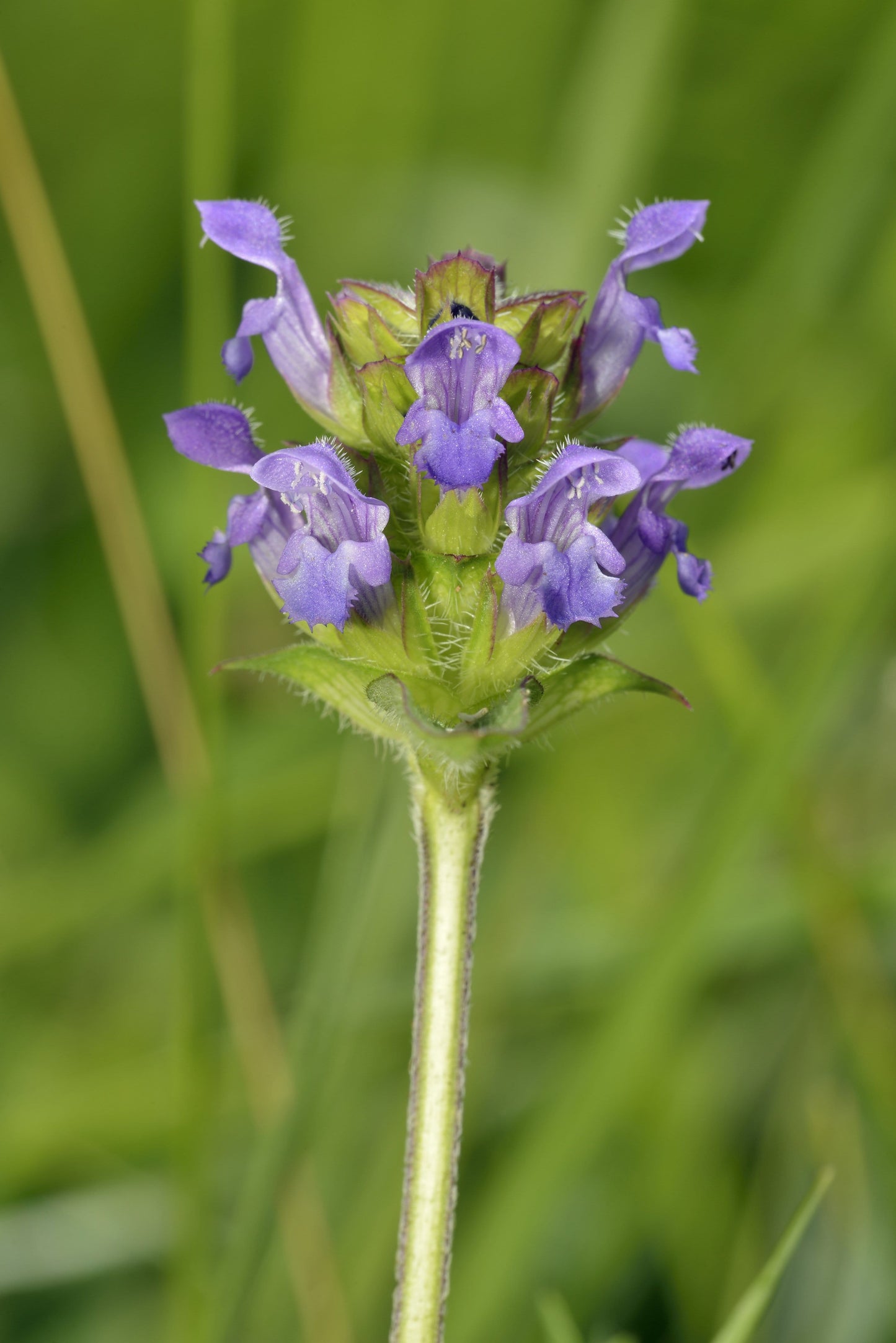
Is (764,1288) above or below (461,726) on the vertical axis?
below

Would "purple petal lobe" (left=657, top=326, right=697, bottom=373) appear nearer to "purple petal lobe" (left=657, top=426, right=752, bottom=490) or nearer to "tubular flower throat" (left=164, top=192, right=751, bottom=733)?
"tubular flower throat" (left=164, top=192, right=751, bottom=733)

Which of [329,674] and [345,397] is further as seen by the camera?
[345,397]

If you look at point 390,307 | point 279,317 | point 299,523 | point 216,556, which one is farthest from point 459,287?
point 216,556

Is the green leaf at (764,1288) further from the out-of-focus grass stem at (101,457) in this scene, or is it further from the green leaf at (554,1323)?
the out-of-focus grass stem at (101,457)

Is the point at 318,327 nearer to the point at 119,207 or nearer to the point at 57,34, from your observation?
the point at 119,207

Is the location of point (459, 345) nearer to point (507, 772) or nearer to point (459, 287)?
point (459, 287)

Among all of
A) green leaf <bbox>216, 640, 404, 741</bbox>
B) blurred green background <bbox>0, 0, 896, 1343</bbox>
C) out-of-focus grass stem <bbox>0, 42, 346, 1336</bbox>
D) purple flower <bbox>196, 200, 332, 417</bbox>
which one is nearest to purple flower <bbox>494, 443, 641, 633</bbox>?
green leaf <bbox>216, 640, 404, 741</bbox>
